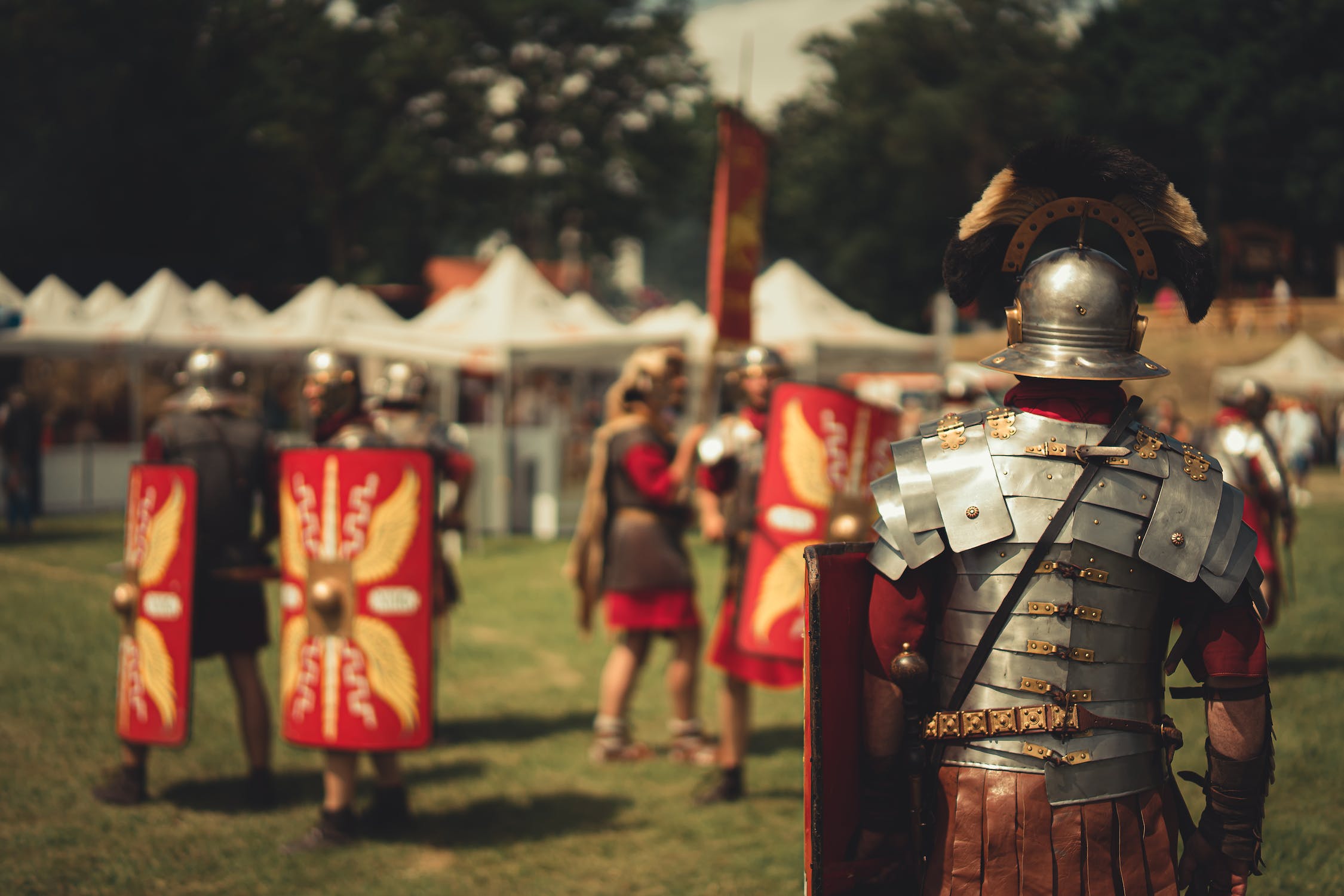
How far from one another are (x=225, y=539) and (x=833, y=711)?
3.38 metres

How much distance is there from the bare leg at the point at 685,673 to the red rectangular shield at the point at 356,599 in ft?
5.97

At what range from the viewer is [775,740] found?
21.2ft

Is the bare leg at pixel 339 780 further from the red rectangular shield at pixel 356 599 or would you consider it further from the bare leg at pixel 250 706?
the bare leg at pixel 250 706

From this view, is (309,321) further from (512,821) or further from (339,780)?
(339,780)

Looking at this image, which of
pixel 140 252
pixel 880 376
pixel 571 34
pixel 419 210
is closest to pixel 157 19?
pixel 140 252

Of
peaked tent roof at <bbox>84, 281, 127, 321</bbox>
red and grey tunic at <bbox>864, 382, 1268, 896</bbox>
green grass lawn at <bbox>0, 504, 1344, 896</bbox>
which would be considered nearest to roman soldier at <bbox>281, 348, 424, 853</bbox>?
green grass lawn at <bbox>0, 504, 1344, 896</bbox>

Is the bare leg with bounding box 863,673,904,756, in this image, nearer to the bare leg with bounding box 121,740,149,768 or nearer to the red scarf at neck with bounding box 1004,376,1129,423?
the red scarf at neck with bounding box 1004,376,1129,423

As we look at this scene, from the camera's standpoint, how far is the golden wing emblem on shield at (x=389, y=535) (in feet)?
14.4

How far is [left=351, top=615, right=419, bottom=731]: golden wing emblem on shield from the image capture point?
14.4 ft

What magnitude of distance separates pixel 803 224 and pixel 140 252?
27.8 metres

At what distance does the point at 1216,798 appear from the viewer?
2.40 m

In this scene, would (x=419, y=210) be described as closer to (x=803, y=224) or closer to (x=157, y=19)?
(x=157, y=19)

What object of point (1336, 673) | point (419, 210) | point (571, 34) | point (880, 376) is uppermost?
point (571, 34)

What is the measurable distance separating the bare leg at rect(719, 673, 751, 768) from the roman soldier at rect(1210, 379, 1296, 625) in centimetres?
347
